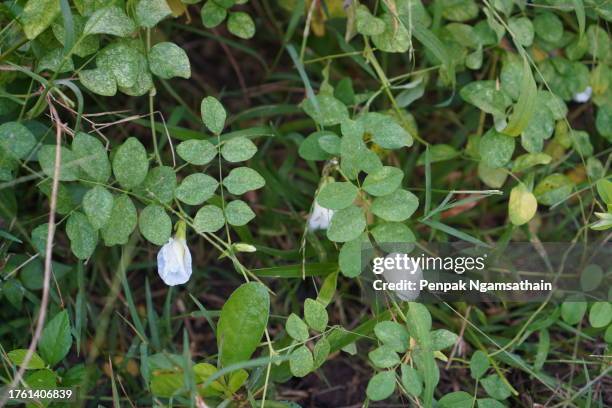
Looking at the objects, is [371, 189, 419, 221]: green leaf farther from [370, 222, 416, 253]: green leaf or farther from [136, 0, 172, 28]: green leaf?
[136, 0, 172, 28]: green leaf

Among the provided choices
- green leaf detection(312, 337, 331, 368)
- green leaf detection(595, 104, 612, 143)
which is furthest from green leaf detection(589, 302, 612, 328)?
green leaf detection(312, 337, 331, 368)

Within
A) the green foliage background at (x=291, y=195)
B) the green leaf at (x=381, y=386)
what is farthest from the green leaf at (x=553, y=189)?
the green leaf at (x=381, y=386)

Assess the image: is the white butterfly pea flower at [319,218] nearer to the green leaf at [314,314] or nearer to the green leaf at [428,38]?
the green leaf at [314,314]

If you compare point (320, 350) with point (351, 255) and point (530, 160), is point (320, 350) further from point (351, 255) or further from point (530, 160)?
point (530, 160)

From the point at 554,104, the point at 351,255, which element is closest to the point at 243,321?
the point at 351,255

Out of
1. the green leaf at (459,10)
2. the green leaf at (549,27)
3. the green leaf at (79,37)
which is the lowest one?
the green leaf at (549,27)
